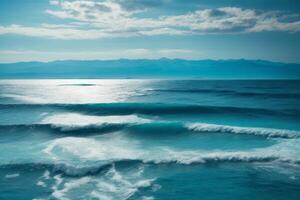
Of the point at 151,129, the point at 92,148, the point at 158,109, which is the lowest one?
the point at 92,148

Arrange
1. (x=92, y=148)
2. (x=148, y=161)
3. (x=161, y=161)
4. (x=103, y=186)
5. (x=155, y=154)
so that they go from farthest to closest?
1. (x=92, y=148)
2. (x=155, y=154)
3. (x=148, y=161)
4. (x=161, y=161)
5. (x=103, y=186)

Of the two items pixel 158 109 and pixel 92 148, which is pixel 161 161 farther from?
pixel 158 109

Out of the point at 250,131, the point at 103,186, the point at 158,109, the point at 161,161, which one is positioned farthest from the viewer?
the point at 158,109

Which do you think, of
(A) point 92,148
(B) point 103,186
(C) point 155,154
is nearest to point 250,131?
(C) point 155,154

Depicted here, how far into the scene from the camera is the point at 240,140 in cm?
1894

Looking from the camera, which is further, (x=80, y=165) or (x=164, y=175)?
(x=80, y=165)

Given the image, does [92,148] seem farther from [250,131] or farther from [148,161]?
[250,131]

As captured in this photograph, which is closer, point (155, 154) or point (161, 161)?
point (161, 161)

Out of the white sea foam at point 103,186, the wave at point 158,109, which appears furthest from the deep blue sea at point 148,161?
the wave at point 158,109

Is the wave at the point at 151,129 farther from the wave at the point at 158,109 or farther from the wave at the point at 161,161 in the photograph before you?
the wave at the point at 158,109

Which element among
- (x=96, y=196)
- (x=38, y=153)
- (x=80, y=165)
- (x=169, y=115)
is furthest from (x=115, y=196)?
(x=169, y=115)

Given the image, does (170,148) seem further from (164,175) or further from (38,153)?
(38,153)

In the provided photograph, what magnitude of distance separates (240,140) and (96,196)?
1142 cm

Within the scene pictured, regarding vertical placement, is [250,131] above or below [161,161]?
above
